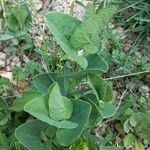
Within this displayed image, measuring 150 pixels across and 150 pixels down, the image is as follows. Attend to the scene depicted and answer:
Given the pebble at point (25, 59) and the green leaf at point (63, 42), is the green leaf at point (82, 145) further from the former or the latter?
the pebble at point (25, 59)

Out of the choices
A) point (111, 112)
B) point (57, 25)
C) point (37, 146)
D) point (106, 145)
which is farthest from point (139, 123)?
point (57, 25)

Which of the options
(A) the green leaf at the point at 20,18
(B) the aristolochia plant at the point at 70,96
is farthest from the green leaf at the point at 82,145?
(A) the green leaf at the point at 20,18

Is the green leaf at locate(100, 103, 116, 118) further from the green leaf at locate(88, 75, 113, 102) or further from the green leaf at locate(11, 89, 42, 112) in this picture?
the green leaf at locate(11, 89, 42, 112)

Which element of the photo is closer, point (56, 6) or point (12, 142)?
point (12, 142)

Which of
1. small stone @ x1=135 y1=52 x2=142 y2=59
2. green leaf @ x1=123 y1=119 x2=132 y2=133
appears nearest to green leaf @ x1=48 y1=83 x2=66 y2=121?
green leaf @ x1=123 y1=119 x2=132 y2=133

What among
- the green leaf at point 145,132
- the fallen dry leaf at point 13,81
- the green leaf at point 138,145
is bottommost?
the green leaf at point 138,145

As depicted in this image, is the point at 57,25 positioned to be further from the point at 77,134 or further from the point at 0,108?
the point at 0,108
